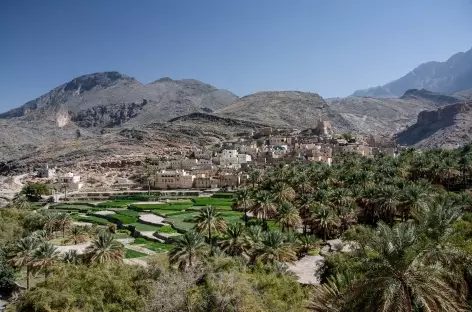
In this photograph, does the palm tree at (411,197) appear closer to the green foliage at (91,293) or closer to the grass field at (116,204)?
the green foliage at (91,293)

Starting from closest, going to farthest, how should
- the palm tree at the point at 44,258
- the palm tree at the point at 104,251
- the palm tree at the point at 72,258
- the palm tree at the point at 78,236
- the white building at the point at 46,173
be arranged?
the palm tree at the point at 44,258 → the palm tree at the point at 104,251 → the palm tree at the point at 72,258 → the palm tree at the point at 78,236 → the white building at the point at 46,173

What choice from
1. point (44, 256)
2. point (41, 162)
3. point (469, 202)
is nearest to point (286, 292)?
point (44, 256)

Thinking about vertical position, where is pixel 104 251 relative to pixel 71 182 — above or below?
above

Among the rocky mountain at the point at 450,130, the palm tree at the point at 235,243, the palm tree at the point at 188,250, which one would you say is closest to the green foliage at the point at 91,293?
the palm tree at the point at 188,250

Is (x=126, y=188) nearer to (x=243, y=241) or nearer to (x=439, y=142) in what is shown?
(x=243, y=241)

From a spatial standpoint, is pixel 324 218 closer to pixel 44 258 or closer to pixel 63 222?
pixel 44 258

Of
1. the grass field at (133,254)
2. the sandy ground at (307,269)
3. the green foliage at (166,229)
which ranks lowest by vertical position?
the green foliage at (166,229)

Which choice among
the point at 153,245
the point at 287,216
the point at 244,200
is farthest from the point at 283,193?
the point at 153,245
